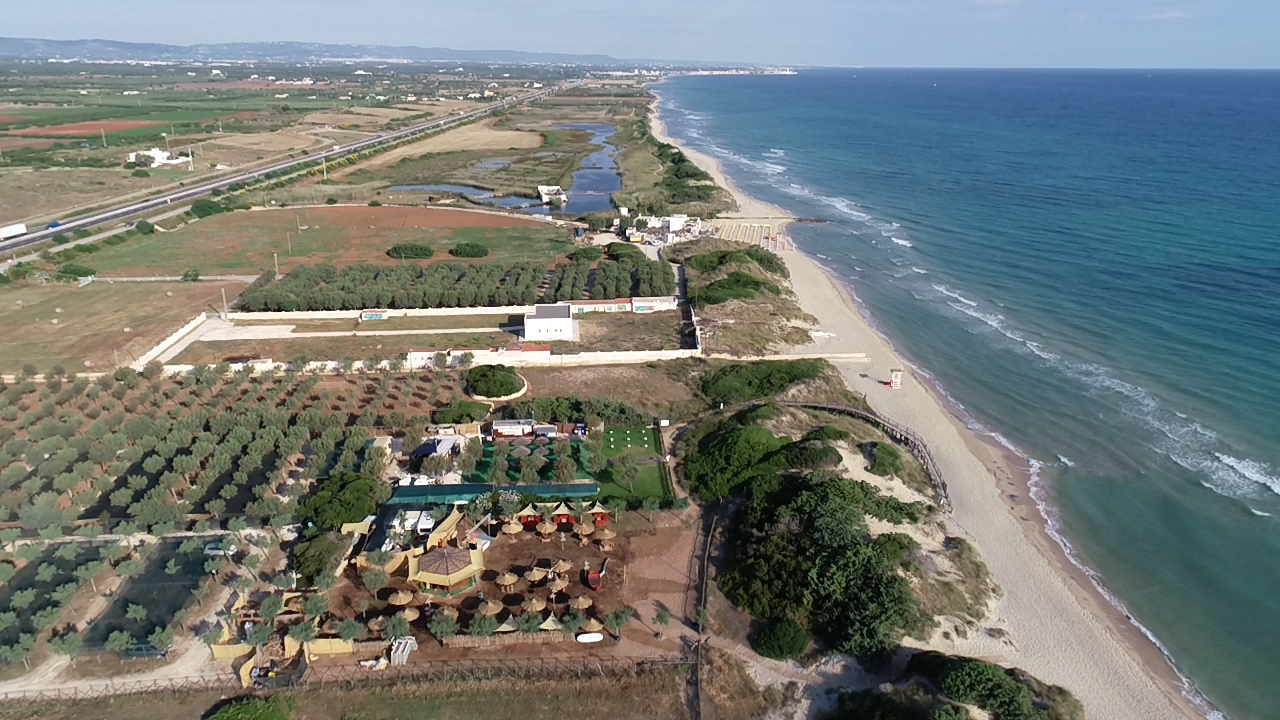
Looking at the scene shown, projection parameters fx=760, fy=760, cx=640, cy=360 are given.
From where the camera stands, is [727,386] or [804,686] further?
[727,386]

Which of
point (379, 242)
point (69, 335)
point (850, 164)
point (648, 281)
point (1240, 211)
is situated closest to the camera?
point (69, 335)

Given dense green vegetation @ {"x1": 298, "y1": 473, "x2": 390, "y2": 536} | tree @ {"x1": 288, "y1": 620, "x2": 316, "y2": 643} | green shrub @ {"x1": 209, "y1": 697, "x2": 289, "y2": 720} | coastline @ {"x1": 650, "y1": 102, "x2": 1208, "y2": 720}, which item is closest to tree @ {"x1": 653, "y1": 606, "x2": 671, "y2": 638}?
coastline @ {"x1": 650, "y1": 102, "x2": 1208, "y2": 720}

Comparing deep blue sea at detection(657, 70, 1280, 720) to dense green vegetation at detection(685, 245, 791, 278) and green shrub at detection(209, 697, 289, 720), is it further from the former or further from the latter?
green shrub at detection(209, 697, 289, 720)

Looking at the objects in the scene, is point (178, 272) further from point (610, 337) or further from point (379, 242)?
A: point (610, 337)

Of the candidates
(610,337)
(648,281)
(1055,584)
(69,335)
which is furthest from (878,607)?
(69,335)

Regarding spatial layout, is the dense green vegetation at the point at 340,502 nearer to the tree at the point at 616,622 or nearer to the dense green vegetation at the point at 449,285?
the tree at the point at 616,622

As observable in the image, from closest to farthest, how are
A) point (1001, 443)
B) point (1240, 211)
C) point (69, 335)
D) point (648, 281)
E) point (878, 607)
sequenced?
1. point (878, 607)
2. point (1001, 443)
3. point (69, 335)
4. point (648, 281)
5. point (1240, 211)
